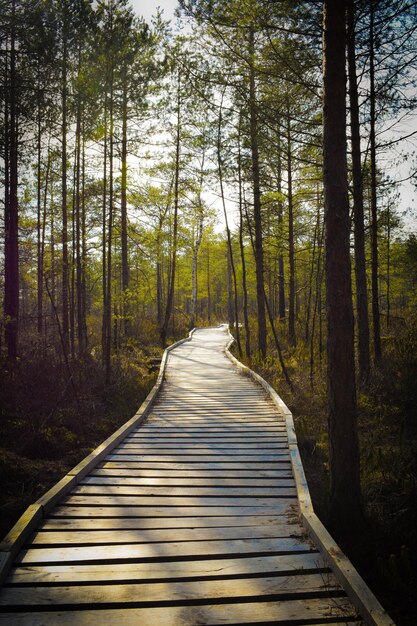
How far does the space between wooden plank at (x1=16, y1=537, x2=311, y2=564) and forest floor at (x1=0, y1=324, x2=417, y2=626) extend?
842mm

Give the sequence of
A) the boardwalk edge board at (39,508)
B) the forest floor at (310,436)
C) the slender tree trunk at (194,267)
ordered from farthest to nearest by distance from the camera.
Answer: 1. the slender tree trunk at (194,267)
2. the forest floor at (310,436)
3. the boardwalk edge board at (39,508)

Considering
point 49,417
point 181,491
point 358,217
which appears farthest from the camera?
point 358,217

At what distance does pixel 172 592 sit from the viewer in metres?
2.72

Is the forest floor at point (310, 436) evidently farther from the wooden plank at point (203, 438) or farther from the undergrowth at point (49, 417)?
the wooden plank at point (203, 438)

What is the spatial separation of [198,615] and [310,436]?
470cm

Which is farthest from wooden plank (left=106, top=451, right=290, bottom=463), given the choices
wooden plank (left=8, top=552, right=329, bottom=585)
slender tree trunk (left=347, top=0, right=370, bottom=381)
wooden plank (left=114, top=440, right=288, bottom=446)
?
slender tree trunk (left=347, top=0, right=370, bottom=381)

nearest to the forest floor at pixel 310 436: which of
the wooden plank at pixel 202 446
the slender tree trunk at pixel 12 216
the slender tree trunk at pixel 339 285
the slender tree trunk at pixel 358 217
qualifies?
the slender tree trunk at pixel 339 285

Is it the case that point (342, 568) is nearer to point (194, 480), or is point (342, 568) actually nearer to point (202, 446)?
point (194, 480)

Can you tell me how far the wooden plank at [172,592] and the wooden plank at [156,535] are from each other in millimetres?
555

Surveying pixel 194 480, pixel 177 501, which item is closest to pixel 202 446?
pixel 194 480

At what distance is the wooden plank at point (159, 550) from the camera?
311cm

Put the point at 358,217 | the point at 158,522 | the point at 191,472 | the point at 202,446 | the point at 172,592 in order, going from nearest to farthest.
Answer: the point at 172,592, the point at 158,522, the point at 191,472, the point at 202,446, the point at 358,217

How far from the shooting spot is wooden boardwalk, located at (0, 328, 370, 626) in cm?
257

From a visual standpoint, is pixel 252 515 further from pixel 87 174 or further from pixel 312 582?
pixel 87 174
